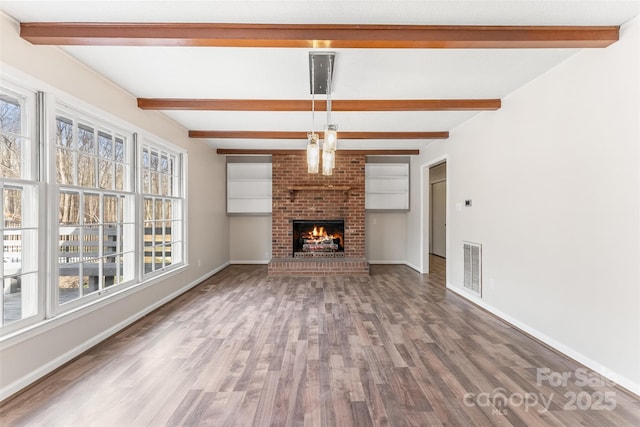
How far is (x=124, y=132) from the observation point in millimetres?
3508

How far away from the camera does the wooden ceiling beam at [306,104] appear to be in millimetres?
3631

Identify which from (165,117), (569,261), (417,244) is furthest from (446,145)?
(165,117)

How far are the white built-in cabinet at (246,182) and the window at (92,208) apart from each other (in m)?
3.49

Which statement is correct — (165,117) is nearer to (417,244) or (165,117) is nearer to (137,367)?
(137,367)

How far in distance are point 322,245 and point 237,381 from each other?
470 cm

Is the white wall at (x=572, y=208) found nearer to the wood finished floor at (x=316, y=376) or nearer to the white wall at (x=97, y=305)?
the wood finished floor at (x=316, y=376)

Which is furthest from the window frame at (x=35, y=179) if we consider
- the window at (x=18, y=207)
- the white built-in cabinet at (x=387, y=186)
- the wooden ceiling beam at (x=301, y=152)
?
the white built-in cabinet at (x=387, y=186)

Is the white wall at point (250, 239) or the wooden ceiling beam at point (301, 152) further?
the white wall at point (250, 239)

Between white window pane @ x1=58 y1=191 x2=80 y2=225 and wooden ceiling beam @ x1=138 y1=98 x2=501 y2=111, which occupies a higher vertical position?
wooden ceiling beam @ x1=138 y1=98 x2=501 y2=111

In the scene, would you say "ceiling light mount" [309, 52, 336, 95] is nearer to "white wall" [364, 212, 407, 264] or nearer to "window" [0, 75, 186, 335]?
"window" [0, 75, 186, 335]

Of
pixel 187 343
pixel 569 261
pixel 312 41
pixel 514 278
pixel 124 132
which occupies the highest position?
pixel 312 41

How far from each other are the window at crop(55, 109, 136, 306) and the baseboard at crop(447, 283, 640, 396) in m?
4.27

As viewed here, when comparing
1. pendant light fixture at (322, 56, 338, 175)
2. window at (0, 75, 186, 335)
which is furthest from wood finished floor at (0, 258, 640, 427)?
pendant light fixture at (322, 56, 338, 175)

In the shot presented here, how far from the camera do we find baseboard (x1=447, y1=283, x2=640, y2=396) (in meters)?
2.21
